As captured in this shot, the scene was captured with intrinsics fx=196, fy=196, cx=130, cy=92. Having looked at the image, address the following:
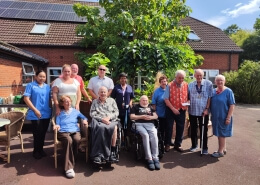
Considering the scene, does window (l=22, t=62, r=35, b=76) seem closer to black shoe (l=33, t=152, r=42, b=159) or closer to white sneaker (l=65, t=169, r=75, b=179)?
black shoe (l=33, t=152, r=42, b=159)

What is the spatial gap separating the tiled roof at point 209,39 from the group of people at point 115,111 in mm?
10381

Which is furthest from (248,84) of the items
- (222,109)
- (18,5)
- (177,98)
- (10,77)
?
(18,5)

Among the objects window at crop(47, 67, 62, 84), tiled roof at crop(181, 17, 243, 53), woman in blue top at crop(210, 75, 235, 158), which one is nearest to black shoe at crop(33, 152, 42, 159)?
woman in blue top at crop(210, 75, 235, 158)

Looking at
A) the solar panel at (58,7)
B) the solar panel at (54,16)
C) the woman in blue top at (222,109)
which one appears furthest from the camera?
the solar panel at (58,7)

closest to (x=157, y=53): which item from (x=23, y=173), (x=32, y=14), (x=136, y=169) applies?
(x=136, y=169)

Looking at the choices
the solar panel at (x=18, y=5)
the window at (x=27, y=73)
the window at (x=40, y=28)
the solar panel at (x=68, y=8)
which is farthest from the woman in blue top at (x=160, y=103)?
the solar panel at (x=18, y=5)

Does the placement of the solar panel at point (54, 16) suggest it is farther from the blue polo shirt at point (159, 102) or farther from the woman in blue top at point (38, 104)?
the blue polo shirt at point (159, 102)

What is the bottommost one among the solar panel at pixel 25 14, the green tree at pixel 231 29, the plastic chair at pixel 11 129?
the plastic chair at pixel 11 129

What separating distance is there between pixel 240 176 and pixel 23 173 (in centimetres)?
376

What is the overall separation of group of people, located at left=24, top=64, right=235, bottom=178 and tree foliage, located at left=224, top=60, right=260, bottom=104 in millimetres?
9896

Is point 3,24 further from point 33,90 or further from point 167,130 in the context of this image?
point 167,130

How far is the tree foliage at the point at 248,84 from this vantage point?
12312mm

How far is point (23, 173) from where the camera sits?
11.2ft

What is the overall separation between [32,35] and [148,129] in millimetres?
10925
